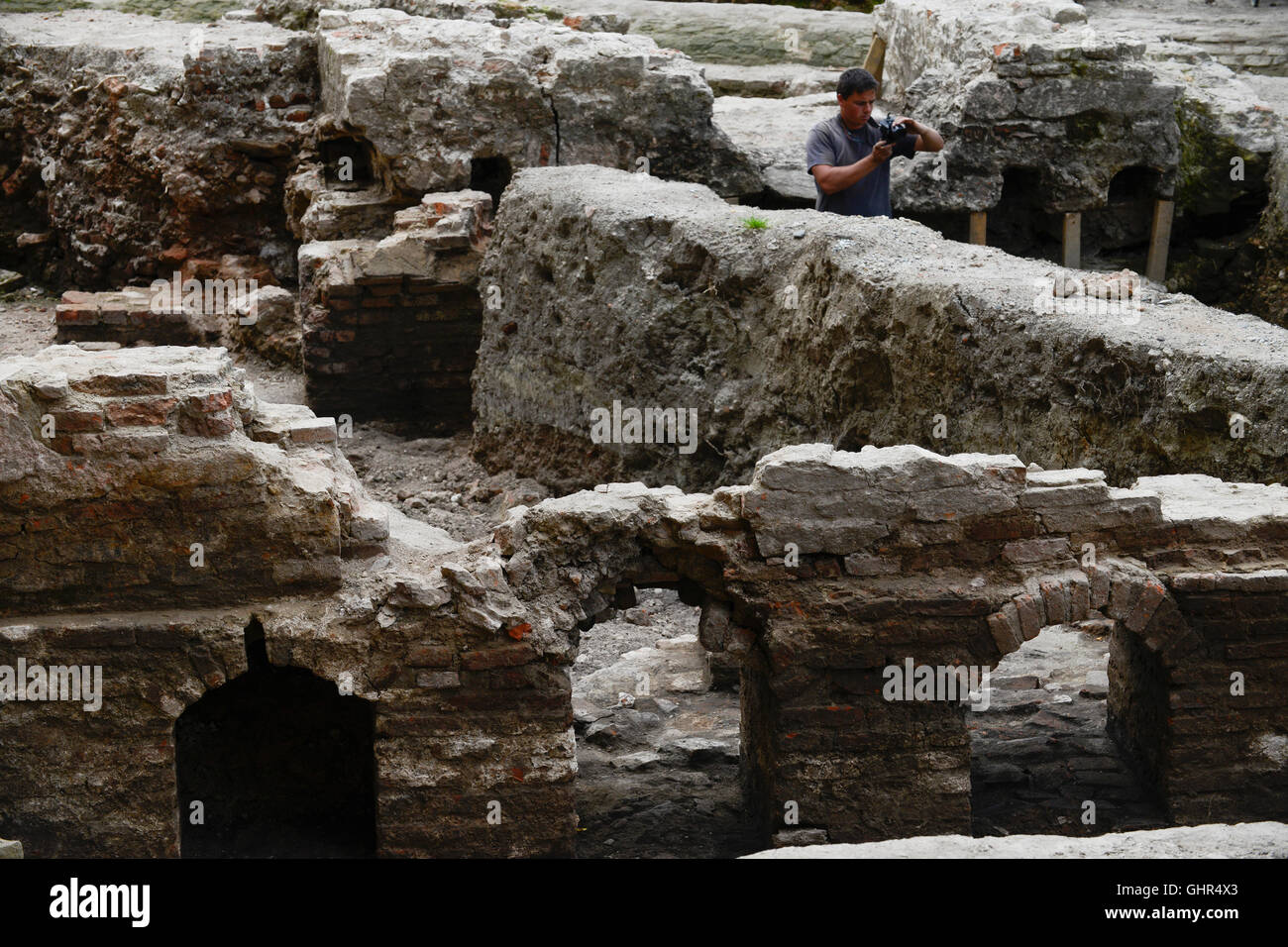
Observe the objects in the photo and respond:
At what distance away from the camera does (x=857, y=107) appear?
29.8 feet

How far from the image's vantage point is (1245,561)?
5.98 metres

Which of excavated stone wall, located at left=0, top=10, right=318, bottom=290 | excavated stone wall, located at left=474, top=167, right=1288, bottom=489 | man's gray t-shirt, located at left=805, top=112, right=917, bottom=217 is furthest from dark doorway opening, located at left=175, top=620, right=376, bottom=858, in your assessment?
excavated stone wall, located at left=0, top=10, right=318, bottom=290

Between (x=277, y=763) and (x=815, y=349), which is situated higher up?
(x=815, y=349)

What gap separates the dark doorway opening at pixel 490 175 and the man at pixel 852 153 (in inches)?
123

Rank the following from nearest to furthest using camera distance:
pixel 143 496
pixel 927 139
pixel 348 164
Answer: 1. pixel 143 496
2. pixel 927 139
3. pixel 348 164

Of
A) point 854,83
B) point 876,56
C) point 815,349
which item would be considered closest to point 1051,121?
point 876,56

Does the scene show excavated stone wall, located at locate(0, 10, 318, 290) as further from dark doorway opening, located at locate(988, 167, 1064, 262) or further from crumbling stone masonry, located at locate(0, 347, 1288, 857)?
crumbling stone masonry, located at locate(0, 347, 1288, 857)

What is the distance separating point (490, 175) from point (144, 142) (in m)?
3.23

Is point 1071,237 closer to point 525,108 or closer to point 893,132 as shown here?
point 893,132

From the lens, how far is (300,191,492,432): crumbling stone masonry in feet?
35.5

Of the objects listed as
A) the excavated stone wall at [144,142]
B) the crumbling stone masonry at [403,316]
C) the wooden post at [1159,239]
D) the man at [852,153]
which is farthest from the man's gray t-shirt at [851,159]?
the excavated stone wall at [144,142]

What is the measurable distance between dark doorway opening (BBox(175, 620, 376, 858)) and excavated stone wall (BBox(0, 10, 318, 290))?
7191 millimetres

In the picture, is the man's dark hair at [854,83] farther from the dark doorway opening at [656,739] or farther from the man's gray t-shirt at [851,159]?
the dark doorway opening at [656,739]

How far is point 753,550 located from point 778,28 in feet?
35.6
